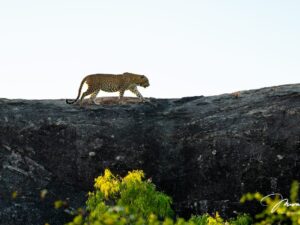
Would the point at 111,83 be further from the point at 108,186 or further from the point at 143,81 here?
the point at 108,186

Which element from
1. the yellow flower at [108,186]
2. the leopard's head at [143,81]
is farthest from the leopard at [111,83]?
the yellow flower at [108,186]

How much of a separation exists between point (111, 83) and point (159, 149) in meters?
4.47

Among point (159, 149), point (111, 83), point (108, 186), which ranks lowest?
point (108, 186)

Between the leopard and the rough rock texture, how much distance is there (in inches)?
30.3

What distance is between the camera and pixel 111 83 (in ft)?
85.3

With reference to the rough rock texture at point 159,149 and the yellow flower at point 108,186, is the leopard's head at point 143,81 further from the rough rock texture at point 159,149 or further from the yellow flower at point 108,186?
the yellow flower at point 108,186

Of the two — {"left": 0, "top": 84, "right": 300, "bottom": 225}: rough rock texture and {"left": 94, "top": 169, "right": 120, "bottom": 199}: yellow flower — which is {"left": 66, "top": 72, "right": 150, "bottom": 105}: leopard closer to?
{"left": 0, "top": 84, "right": 300, "bottom": 225}: rough rock texture

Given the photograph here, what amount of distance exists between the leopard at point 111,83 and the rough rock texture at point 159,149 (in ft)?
2.53

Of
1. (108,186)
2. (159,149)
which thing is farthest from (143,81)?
(108,186)

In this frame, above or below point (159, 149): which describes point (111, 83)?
above

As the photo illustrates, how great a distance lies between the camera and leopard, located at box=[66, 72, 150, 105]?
85.0ft

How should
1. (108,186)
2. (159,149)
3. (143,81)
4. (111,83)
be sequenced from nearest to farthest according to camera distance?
(108,186)
(159,149)
(111,83)
(143,81)

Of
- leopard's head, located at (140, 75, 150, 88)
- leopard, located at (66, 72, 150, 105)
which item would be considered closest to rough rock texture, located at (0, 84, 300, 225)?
leopard, located at (66, 72, 150, 105)

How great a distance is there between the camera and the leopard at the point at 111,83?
25.9 meters
